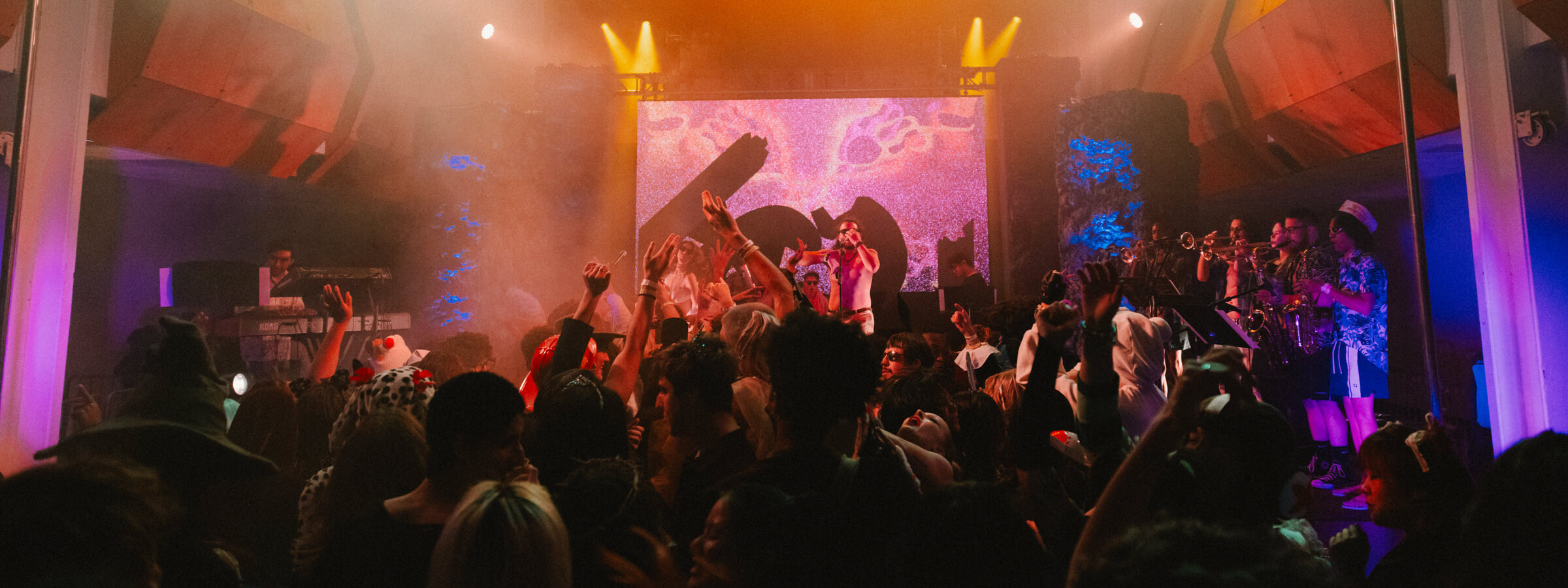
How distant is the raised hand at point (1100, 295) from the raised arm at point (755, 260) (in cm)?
97

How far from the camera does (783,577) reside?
1.34m

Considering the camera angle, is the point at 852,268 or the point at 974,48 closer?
the point at 852,268

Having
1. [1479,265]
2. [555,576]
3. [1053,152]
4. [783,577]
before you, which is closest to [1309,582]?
[783,577]

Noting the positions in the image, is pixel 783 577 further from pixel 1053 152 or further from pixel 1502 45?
pixel 1053 152

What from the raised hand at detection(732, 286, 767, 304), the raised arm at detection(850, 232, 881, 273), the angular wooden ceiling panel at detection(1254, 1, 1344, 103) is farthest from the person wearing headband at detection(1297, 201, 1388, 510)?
the raised hand at detection(732, 286, 767, 304)

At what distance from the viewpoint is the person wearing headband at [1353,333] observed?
5.77 metres

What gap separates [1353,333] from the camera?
594 centimetres

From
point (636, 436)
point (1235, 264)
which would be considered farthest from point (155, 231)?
point (1235, 264)

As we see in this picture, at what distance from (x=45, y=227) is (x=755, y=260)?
4.61 meters

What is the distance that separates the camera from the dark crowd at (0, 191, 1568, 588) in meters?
1.14

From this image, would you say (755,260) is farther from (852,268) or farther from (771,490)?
(852,268)

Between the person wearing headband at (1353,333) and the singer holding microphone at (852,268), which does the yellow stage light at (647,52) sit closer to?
the singer holding microphone at (852,268)

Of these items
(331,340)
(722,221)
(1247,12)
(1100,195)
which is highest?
(1247,12)

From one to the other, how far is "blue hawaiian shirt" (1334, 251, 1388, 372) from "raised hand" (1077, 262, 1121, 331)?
5274 millimetres
